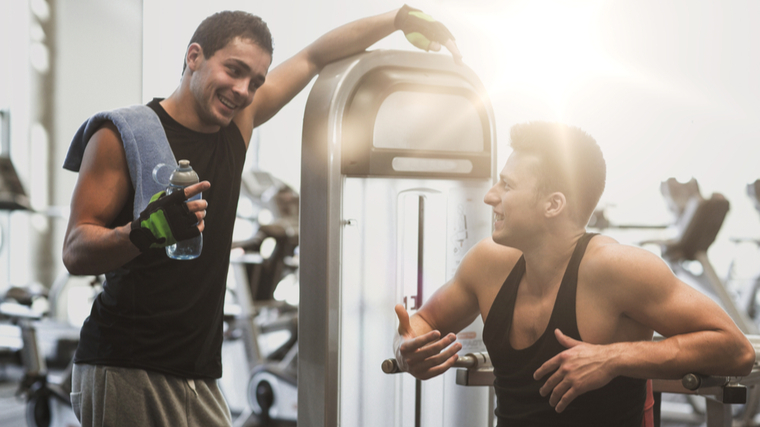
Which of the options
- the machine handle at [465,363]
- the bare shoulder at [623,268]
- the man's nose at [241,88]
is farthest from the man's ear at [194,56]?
the bare shoulder at [623,268]

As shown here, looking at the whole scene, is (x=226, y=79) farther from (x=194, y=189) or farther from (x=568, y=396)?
(x=568, y=396)

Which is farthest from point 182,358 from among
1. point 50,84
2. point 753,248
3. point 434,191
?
point 753,248

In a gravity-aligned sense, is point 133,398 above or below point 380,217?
below

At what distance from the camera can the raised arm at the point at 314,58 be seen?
1.63 metres

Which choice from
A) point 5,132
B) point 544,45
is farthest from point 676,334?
point 5,132

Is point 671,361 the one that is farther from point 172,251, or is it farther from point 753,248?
point 753,248

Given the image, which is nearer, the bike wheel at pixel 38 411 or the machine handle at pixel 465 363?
the machine handle at pixel 465 363

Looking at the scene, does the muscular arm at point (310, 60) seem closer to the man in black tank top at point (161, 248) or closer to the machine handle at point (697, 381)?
the man in black tank top at point (161, 248)

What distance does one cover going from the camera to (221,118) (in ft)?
4.62

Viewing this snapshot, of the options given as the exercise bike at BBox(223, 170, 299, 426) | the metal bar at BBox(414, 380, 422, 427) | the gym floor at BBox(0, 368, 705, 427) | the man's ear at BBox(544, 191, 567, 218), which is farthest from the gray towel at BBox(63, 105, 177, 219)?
the gym floor at BBox(0, 368, 705, 427)

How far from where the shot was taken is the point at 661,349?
3.59 feet

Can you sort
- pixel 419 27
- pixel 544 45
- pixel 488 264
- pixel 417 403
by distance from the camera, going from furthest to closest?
pixel 544 45, pixel 417 403, pixel 419 27, pixel 488 264

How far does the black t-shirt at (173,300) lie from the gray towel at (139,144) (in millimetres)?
46

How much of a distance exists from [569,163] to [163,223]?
2.62 ft
